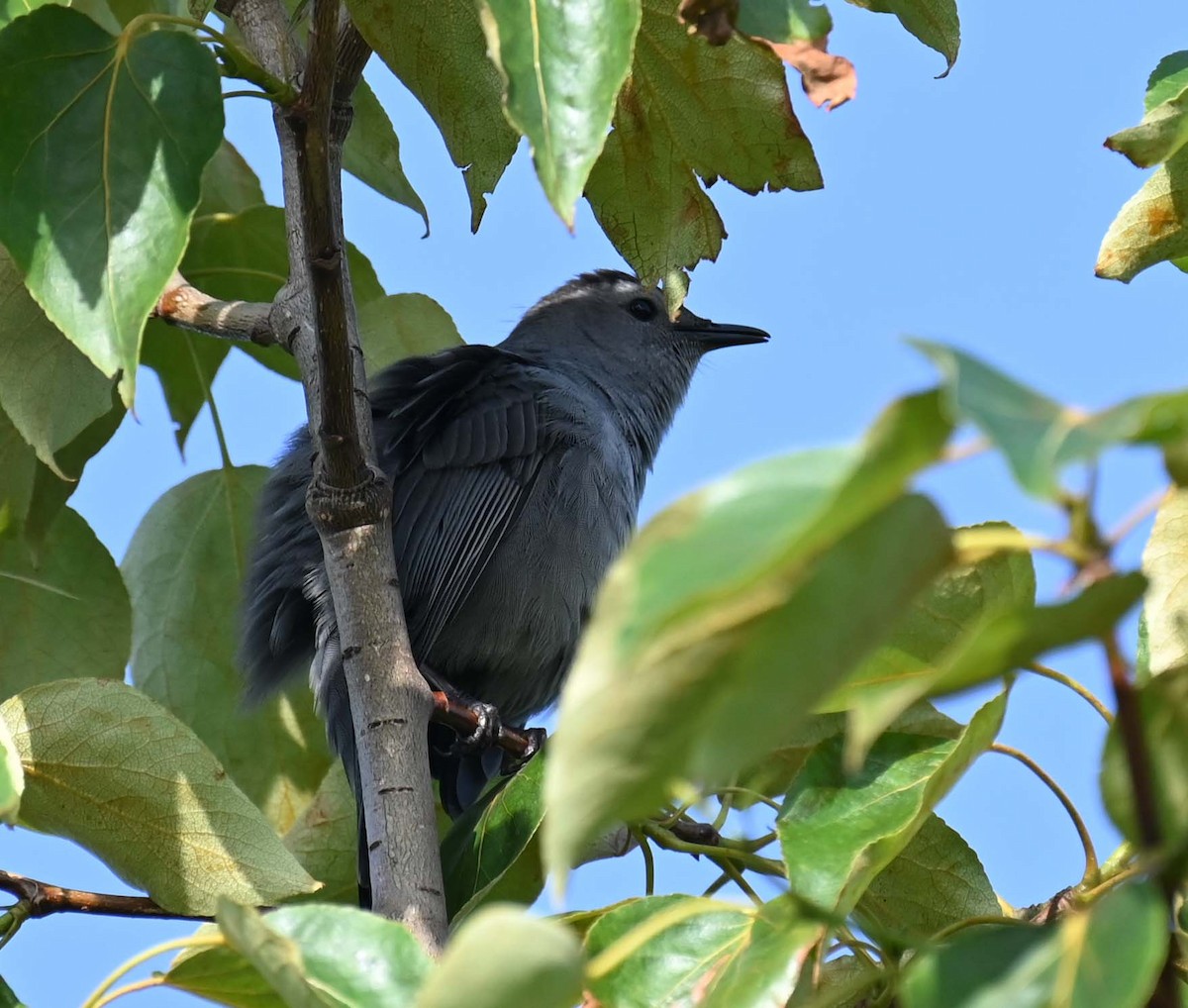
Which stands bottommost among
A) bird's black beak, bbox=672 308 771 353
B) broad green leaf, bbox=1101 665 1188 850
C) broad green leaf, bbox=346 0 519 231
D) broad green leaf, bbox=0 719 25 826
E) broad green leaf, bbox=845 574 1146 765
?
broad green leaf, bbox=1101 665 1188 850

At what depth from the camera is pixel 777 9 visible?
2.19 meters

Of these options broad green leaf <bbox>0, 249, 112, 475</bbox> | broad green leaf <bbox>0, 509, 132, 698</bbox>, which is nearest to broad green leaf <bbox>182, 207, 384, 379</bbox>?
broad green leaf <bbox>0, 509, 132, 698</bbox>

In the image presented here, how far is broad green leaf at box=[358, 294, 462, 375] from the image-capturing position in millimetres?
4043

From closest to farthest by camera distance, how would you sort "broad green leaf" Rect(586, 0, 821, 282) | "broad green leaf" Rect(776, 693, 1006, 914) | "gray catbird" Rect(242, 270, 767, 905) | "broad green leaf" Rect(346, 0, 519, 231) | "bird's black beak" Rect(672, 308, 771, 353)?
"broad green leaf" Rect(776, 693, 1006, 914) → "broad green leaf" Rect(346, 0, 519, 231) → "broad green leaf" Rect(586, 0, 821, 282) → "gray catbird" Rect(242, 270, 767, 905) → "bird's black beak" Rect(672, 308, 771, 353)

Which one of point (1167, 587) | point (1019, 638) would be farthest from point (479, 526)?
point (1019, 638)

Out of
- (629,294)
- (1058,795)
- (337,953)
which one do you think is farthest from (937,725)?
(629,294)

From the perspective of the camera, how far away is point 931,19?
2824 millimetres

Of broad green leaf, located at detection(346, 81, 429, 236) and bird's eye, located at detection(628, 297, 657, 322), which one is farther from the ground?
bird's eye, located at detection(628, 297, 657, 322)

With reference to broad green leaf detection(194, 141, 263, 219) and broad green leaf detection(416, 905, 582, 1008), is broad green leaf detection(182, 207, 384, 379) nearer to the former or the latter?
broad green leaf detection(194, 141, 263, 219)

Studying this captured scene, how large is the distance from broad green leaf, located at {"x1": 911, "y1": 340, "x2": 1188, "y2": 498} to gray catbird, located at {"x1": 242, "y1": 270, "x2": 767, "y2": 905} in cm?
353

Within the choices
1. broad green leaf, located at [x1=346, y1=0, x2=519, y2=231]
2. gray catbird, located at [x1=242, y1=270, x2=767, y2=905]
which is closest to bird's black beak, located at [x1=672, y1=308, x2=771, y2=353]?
gray catbird, located at [x1=242, y1=270, x2=767, y2=905]

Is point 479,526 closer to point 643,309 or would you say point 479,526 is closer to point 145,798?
point 643,309

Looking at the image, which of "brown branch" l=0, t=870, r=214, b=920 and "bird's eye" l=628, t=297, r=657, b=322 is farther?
"bird's eye" l=628, t=297, r=657, b=322

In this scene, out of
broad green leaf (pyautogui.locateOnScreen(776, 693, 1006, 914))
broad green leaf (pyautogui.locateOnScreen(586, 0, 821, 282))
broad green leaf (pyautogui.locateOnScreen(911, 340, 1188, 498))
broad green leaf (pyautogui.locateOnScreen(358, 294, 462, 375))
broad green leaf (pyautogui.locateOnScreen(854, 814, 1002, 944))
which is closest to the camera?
broad green leaf (pyautogui.locateOnScreen(911, 340, 1188, 498))
